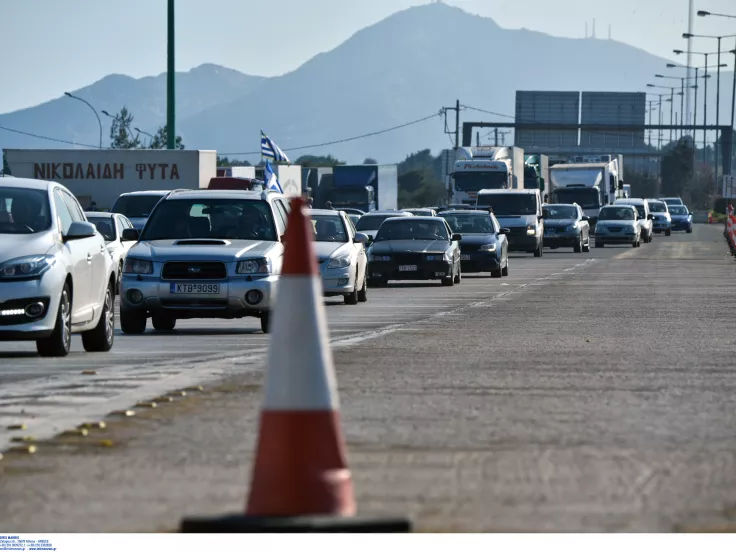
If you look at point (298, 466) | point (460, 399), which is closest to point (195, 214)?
point (460, 399)

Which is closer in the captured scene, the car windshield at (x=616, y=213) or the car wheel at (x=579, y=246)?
the car wheel at (x=579, y=246)

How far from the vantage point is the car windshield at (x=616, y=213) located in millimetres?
68500

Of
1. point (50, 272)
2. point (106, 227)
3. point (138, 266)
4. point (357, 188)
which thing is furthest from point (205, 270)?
point (357, 188)

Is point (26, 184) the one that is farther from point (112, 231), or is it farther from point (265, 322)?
point (112, 231)

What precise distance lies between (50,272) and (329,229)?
540 inches

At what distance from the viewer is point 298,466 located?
20.4 ft

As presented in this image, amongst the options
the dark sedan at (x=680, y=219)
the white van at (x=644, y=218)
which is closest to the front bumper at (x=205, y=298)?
the white van at (x=644, y=218)

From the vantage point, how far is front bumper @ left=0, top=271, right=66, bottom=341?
14602mm

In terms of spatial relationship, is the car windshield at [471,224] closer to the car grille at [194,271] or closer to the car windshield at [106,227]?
the car windshield at [106,227]

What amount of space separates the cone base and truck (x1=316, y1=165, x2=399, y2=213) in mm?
78100

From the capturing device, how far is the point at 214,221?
20.4m

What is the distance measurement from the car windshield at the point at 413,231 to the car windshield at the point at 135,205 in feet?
18.1

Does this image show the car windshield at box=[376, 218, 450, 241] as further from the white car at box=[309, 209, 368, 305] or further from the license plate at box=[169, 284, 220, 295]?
the license plate at box=[169, 284, 220, 295]
